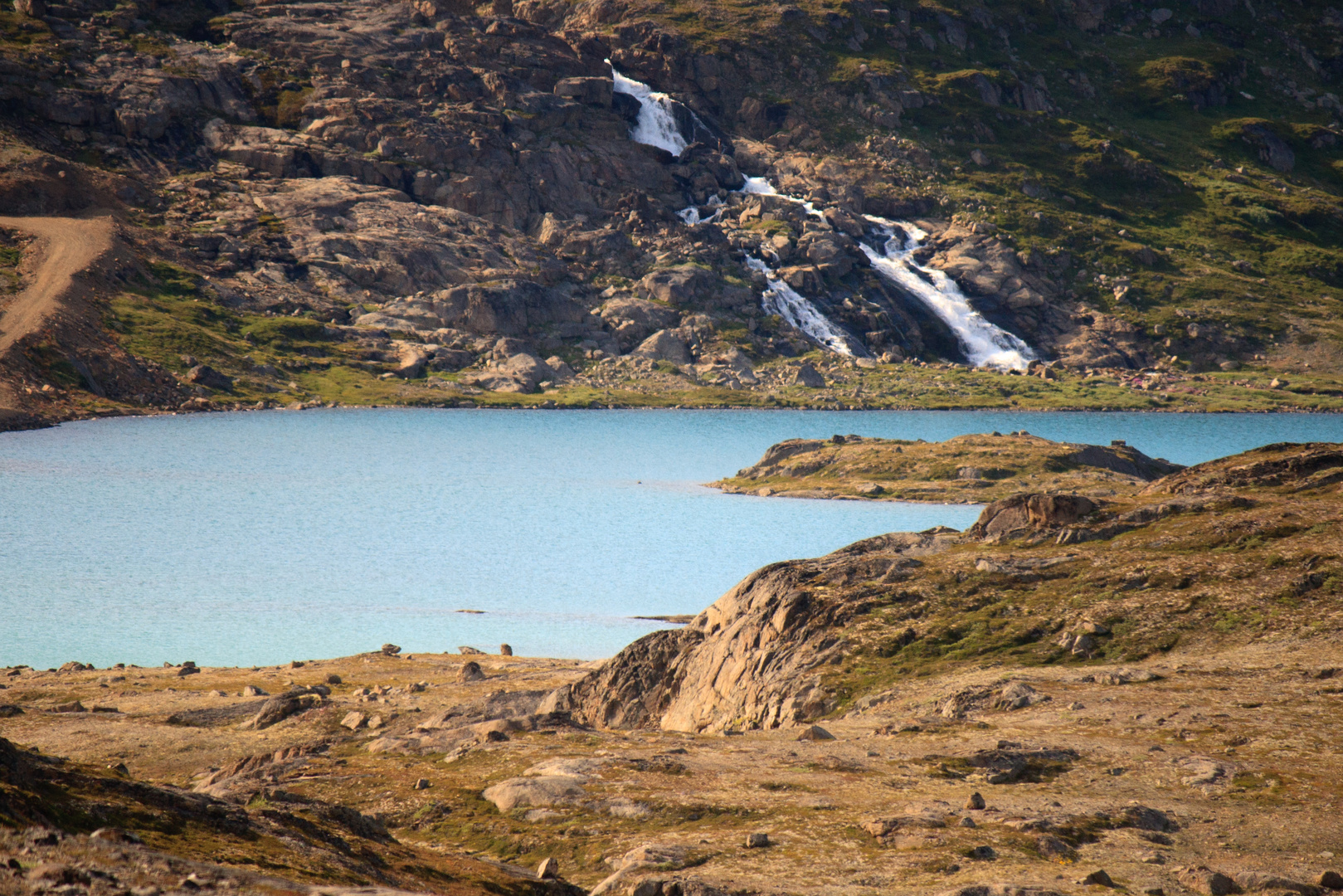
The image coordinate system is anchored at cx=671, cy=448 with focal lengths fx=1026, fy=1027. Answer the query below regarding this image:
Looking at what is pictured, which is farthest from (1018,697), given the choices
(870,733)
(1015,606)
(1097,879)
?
(1097,879)

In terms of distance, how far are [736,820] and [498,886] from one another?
17.9ft

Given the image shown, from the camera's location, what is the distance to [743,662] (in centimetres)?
3347

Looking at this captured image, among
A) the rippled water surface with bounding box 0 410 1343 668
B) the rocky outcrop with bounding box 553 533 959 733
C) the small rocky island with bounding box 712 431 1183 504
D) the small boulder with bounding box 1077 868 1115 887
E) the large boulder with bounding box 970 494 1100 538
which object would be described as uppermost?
the large boulder with bounding box 970 494 1100 538

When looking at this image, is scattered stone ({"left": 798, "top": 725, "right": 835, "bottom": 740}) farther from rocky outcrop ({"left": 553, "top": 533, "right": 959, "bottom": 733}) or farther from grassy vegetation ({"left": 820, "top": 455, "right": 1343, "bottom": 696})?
grassy vegetation ({"left": 820, "top": 455, "right": 1343, "bottom": 696})

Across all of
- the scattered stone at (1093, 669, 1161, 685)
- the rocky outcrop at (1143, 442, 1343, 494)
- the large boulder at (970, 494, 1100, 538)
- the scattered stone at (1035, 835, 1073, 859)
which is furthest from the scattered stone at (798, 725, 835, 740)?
the rocky outcrop at (1143, 442, 1343, 494)

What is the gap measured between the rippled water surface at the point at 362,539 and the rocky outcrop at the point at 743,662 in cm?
1852

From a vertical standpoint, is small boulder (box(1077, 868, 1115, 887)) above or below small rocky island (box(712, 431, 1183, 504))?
above

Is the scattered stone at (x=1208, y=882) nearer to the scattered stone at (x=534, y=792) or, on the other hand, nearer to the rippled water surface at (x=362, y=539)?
the scattered stone at (x=534, y=792)

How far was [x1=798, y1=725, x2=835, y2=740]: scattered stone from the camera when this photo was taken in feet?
86.9

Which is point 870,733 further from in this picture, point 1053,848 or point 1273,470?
point 1273,470

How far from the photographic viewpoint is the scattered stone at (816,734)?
1043 inches

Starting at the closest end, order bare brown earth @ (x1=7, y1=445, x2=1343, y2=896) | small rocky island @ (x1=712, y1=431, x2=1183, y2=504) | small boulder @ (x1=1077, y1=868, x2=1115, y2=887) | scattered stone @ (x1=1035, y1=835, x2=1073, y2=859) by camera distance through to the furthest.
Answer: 1. small boulder @ (x1=1077, y1=868, x2=1115, y2=887)
2. bare brown earth @ (x1=7, y1=445, x2=1343, y2=896)
3. scattered stone @ (x1=1035, y1=835, x2=1073, y2=859)
4. small rocky island @ (x1=712, y1=431, x2=1183, y2=504)

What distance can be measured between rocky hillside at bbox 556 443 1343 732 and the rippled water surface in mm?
19467

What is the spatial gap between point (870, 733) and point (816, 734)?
4.70 feet
